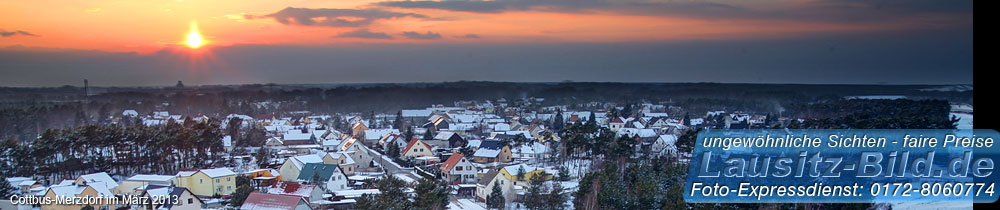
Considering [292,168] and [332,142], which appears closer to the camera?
[292,168]

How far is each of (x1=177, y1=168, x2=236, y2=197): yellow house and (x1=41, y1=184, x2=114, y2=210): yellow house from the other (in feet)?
3.34

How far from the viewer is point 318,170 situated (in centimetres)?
1030

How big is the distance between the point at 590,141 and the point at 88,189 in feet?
26.9

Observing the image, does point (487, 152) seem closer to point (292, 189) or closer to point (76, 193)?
point (292, 189)

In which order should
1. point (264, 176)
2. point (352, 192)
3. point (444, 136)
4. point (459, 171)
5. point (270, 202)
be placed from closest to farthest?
point (270, 202) < point (352, 192) < point (264, 176) < point (459, 171) < point (444, 136)

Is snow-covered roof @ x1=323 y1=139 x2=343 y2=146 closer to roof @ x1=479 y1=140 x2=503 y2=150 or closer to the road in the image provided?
the road

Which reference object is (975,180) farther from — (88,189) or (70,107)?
(70,107)

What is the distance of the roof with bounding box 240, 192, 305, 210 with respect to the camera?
7.07 meters

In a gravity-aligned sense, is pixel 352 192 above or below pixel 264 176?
below

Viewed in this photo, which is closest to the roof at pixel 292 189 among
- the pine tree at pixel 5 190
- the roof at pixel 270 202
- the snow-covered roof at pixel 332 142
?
the roof at pixel 270 202

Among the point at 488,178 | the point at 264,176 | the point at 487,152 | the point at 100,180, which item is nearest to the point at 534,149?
the point at 487,152

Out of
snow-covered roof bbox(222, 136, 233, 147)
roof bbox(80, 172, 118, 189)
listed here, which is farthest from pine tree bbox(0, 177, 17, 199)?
A: snow-covered roof bbox(222, 136, 233, 147)

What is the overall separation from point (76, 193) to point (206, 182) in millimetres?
1672

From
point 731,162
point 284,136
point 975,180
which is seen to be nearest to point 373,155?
point 284,136
